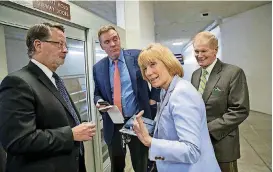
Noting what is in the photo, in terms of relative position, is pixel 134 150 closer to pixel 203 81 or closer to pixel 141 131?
pixel 203 81

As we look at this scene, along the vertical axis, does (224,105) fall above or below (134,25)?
below

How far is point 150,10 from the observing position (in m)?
5.95

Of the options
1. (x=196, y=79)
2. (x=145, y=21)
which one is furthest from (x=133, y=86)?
(x=145, y=21)

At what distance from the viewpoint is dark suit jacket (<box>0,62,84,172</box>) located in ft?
3.98

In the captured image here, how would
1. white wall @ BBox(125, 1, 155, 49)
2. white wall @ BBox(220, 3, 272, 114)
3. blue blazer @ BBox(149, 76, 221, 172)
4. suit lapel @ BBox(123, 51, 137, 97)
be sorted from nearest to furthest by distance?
blue blazer @ BBox(149, 76, 221, 172), suit lapel @ BBox(123, 51, 137, 97), white wall @ BBox(125, 1, 155, 49), white wall @ BBox(220, 3, 272, 114)

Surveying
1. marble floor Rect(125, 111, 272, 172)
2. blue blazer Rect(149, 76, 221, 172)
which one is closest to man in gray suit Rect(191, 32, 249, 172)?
blue blazer Rect(149, 76, 221, 172)

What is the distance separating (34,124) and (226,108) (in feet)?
3.87

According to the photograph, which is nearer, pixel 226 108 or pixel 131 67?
pixel 226 108

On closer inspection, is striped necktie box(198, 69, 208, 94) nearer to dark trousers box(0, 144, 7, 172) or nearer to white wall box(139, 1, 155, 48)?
dark trousers box(0, 144, 7, 172)

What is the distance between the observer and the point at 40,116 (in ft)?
4.24

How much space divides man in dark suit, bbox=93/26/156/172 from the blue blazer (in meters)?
1.01

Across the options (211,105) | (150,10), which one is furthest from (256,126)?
(211,105)

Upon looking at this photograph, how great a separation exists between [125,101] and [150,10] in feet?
13.3

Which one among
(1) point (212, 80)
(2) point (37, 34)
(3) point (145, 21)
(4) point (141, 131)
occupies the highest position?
(3) point (145, 21)
